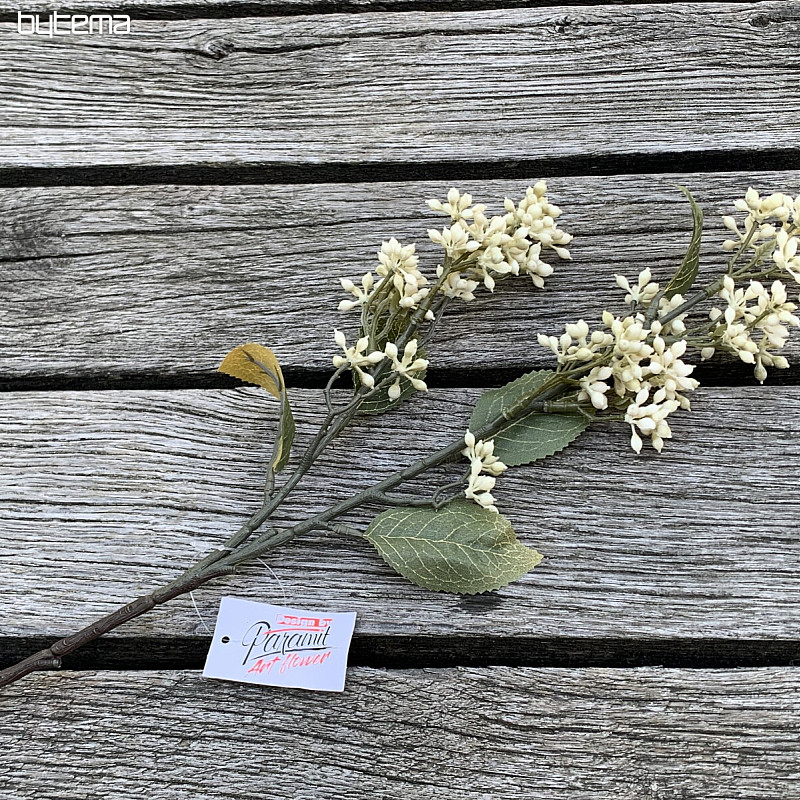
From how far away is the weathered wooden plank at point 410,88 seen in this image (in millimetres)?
765

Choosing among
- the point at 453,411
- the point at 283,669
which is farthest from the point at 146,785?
the point at 453,411

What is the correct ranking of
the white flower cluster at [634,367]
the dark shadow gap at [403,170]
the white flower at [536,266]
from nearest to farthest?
the white flower cluster at [634,367] < the white flower at [536,266] < the dark shadow gap at [403,170]

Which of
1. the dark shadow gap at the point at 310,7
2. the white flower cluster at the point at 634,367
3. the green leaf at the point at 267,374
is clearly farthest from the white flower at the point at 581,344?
the dark shadow gap at the point at 310,7

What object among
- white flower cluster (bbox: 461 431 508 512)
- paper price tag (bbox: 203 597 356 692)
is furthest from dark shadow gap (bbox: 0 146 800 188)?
paper price tag (bbox: 203 597 356 692)

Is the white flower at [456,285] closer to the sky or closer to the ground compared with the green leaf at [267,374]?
closer to the sky

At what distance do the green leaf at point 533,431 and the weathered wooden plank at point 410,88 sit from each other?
29 cm

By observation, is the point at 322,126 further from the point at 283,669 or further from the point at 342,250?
the point at 283,669

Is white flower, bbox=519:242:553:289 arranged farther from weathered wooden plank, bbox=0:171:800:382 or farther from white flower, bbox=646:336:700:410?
white flower, bbox=646:336:700:410

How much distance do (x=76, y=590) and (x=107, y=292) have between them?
28cm

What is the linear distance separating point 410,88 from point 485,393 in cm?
38

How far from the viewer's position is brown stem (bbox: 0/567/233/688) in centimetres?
55

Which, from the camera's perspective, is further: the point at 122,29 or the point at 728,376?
the point at 122,29

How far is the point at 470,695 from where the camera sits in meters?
0.55

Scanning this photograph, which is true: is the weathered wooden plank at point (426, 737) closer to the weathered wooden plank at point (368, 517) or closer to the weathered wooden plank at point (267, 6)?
the weathered wooden plank at point (368, 517)
